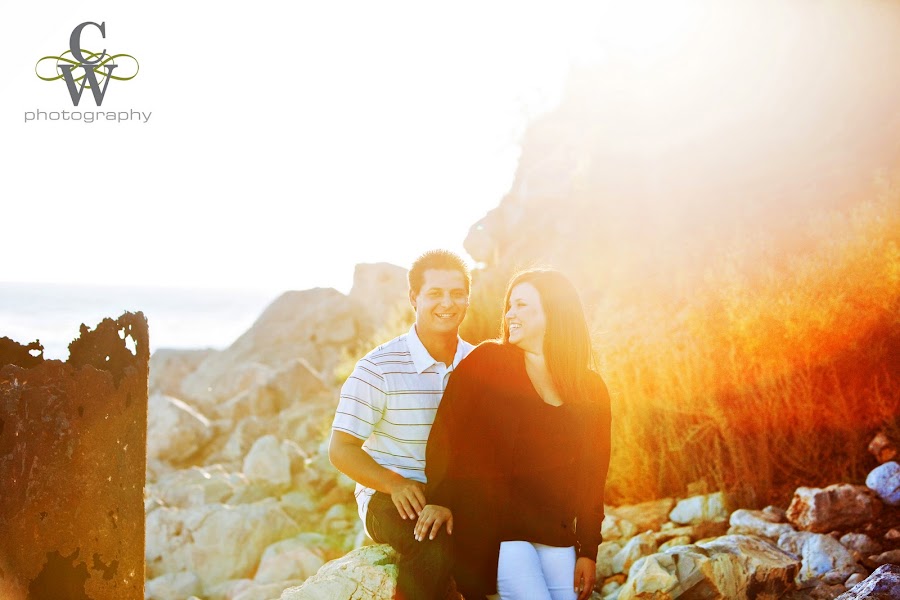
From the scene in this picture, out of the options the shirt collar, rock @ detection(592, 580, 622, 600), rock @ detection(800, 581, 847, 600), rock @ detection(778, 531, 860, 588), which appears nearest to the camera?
the shirt collar

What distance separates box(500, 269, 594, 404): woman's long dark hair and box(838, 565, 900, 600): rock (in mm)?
1599

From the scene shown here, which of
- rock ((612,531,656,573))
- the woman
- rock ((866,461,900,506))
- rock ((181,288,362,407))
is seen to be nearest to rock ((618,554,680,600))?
the woman

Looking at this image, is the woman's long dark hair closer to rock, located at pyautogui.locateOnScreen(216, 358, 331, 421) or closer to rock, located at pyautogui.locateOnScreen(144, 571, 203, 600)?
rock, located at pyautogui.locateOnScreen(144, 571, 203, 600)

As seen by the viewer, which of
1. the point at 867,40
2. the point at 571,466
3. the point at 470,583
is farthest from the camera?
the point at 867,40

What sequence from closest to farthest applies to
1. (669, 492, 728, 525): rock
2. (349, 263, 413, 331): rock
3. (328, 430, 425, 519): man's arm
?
(328, 430, 425, 519): man's arm, (669, 492, 728, 525): rock, (349, 263, 413, 331): rock

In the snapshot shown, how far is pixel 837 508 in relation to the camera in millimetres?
5133

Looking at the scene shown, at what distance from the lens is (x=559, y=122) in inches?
627

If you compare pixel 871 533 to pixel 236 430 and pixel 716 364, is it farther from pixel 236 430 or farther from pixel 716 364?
pixel 236 430

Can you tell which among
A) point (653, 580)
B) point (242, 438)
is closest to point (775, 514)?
point (653, 580)

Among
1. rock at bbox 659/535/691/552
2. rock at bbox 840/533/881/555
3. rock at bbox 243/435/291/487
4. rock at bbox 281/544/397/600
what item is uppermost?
rock at bbox 243/435/291/487

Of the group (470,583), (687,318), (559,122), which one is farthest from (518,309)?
(559,122)

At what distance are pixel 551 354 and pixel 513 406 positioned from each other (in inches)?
13.6

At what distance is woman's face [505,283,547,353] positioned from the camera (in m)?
3.64

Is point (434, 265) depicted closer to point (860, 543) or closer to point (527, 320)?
point (527, 320)
